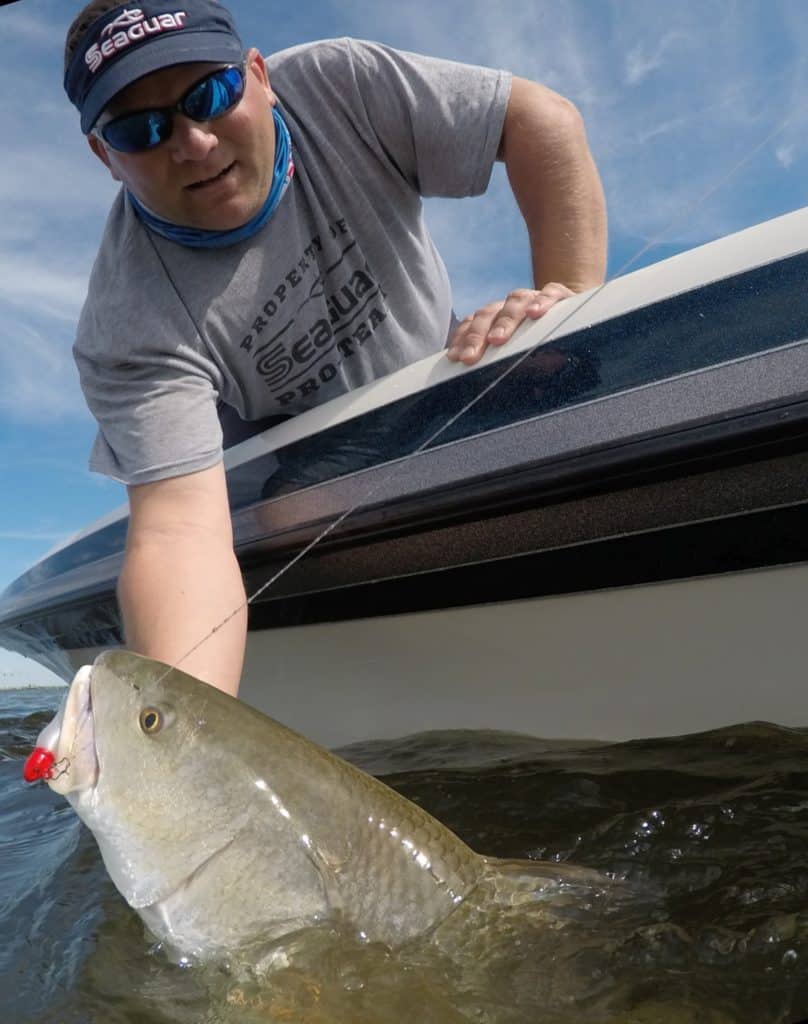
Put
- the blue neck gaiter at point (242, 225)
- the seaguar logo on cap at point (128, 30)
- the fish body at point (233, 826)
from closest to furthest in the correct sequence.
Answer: the fish body at point (233, 826)
the seaguar logo on cap at point (128, 30)
the blue neck gaiter at point (242, 225)

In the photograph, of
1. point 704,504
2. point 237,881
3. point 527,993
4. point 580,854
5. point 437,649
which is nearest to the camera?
point 527,993

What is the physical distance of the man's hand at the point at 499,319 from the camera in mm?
2537

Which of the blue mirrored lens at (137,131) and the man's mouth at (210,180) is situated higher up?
the blue mirrored lens at (137,131)

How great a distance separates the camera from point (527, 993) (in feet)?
4.71

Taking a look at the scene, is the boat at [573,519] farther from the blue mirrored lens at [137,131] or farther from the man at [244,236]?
the blue mirrored lens at [137,131]

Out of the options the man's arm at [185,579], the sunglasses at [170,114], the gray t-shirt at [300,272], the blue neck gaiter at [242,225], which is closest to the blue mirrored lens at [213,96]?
the sunglasses at [170,114]

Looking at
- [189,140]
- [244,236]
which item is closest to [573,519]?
[244,236]

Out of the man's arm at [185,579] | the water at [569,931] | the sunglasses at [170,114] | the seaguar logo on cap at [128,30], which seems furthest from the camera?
the sunglasses at [170,114]

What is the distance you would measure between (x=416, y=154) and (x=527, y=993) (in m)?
2.45

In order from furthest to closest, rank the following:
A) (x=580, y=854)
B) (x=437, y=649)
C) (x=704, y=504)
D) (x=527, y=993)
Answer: (x=437, y=649)
(x=704, y=504)
(x=580, y=854)
(x=527, y=993)

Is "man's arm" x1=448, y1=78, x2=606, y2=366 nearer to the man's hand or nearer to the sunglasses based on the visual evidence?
the man's hand

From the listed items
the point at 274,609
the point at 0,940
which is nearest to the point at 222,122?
the point at 274,609

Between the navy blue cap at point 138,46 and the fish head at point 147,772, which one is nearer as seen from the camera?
the fish head at point 147,772

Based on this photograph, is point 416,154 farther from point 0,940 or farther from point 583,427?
point 0,940
